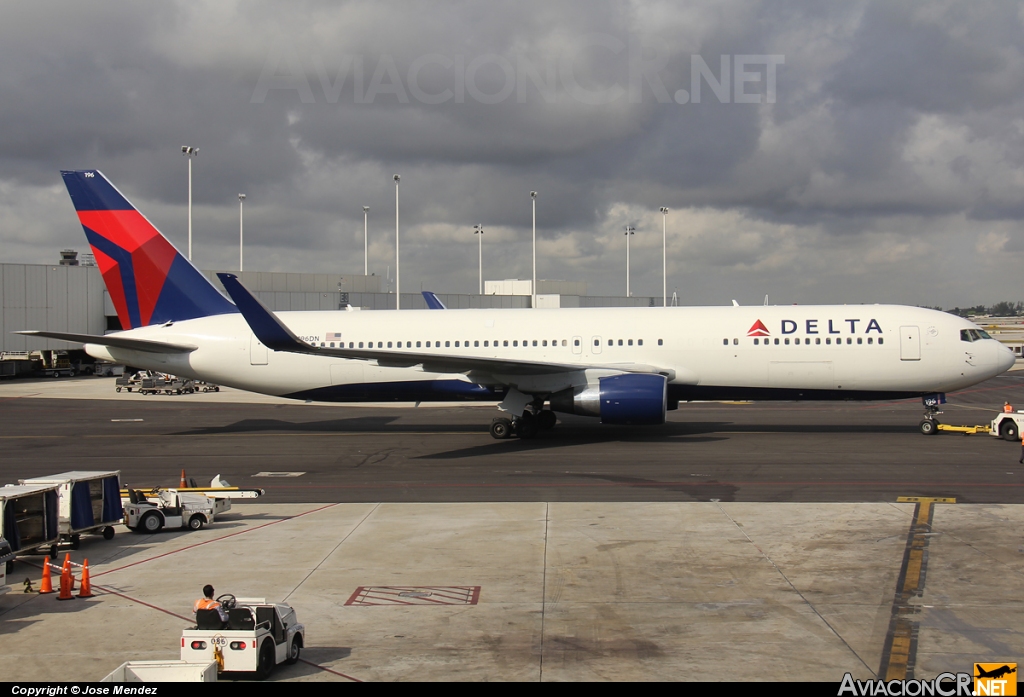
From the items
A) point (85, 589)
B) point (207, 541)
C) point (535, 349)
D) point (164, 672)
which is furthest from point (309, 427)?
point (164, 672)

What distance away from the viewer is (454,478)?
821 inches

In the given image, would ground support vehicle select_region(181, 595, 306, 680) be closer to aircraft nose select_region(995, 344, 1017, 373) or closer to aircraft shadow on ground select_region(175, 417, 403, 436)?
aircraft shadow on ground select_region(175, 417, 403, 436)

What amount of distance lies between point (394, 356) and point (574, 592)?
574 inches

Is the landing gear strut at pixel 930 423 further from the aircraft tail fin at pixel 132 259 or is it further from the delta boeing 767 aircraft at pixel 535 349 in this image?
the aircraft tail fin at pixel 132 259

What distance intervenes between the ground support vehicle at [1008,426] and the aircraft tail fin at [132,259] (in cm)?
2724

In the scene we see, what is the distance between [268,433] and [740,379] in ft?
56.7

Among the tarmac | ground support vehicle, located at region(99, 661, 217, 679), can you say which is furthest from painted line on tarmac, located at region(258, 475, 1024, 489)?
ground support vehicle, located at region(99, 661, 217, 679)

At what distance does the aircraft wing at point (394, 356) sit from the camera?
77.3 ft

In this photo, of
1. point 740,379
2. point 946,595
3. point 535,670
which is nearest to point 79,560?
point 535,670

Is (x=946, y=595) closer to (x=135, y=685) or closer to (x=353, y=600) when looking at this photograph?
(x=353, y=600)

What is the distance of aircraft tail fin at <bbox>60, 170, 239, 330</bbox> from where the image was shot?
29406 mm

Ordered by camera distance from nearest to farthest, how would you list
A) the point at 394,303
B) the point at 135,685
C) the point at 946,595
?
the point at 135,685, the point at 946,595, the point at 394,303

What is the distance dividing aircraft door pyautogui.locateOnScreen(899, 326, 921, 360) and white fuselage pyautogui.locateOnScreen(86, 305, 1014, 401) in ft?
0.11

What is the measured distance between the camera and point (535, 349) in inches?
1130
